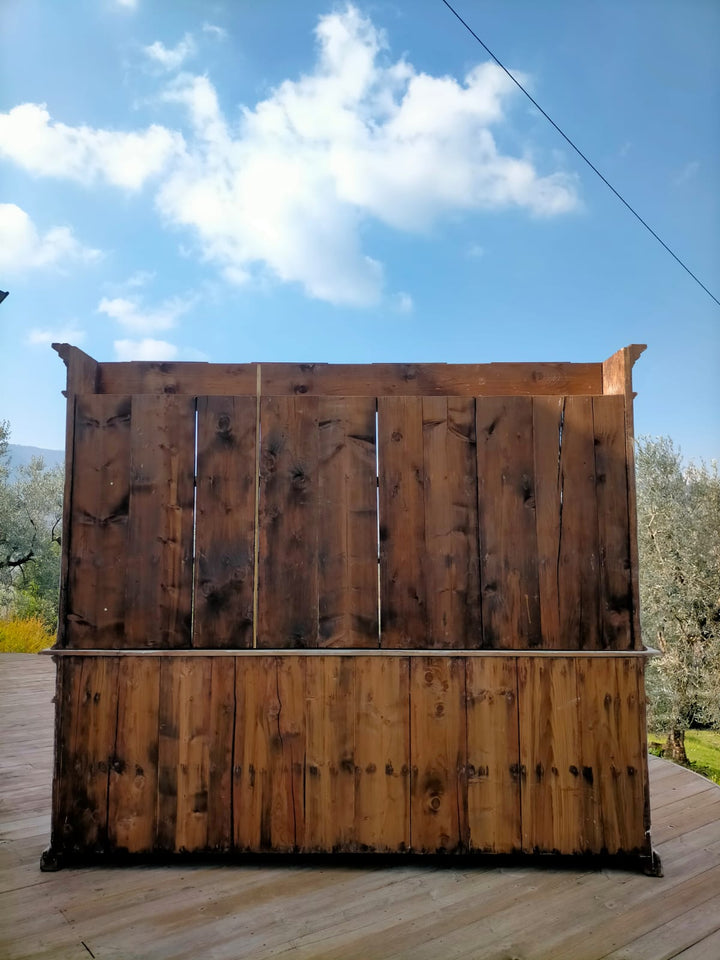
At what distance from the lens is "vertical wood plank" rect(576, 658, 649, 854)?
6.35ft

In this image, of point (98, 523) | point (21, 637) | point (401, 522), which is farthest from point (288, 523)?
point (21, 637)

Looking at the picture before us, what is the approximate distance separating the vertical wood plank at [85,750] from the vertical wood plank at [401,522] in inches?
38.3

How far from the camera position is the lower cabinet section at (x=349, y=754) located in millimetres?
1944

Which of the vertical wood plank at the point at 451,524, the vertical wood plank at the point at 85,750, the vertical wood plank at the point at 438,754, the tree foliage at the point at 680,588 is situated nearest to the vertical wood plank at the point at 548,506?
the vertical wood plank at the point at 451,524

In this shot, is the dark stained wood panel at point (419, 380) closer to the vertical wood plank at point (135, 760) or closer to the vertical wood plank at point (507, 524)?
the vertical wood plank at point (507, 524)

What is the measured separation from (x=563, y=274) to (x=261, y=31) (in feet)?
17.6

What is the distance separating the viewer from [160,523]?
2.03 m

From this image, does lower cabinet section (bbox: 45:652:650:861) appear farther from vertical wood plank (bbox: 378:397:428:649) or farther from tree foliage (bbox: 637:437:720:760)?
tree foliage (bbox: 637:437:720:760)

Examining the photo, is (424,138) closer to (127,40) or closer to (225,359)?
(127,40)

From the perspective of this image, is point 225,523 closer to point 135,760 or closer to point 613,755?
point 135,760

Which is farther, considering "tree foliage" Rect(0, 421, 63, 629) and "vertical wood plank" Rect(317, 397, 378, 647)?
"tree foliage" Rect(0, 421, 63, 629)

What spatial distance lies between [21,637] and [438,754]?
744cm

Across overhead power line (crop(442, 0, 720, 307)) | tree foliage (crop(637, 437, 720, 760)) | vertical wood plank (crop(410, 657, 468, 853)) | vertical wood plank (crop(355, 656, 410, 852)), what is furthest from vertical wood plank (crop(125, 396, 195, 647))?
tree foliage (crop(637, 437, 720, 760))

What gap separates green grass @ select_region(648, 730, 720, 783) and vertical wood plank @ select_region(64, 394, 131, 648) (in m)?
10.9
